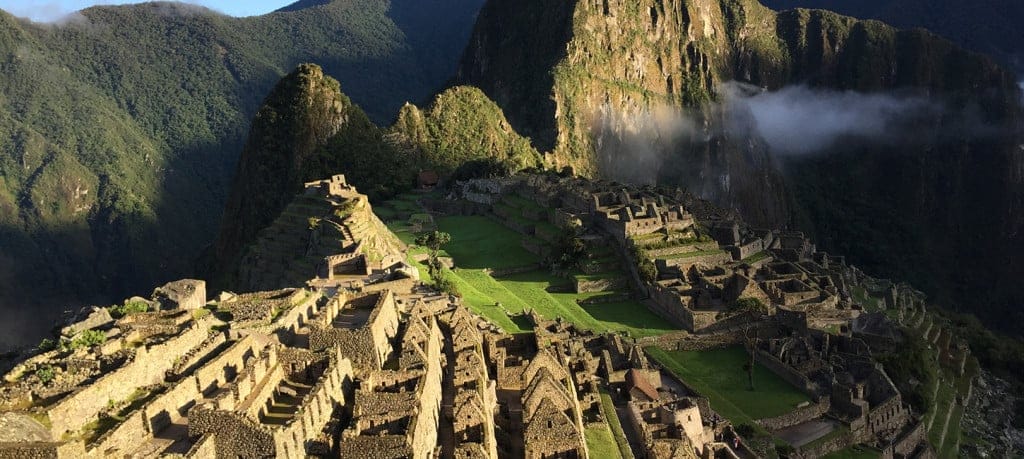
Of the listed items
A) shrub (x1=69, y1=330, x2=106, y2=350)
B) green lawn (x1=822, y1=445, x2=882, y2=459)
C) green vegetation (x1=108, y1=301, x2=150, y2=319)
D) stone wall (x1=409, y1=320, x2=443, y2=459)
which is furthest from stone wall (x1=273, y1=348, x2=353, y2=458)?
green lawn (x1=822, y1=445, x2=882, y2=459)

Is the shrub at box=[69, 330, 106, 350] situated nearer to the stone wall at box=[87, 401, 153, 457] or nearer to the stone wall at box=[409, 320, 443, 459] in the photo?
the stone wall at box=[87, 401, 153, 457]

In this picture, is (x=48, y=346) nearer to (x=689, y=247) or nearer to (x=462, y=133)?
(x=689, y=247)

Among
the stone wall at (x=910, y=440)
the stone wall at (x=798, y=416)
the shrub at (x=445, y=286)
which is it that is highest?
the shrub at (x=445, y=286)

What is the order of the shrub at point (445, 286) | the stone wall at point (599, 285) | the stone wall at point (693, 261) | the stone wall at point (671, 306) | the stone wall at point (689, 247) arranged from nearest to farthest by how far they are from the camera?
the shrub at point (445, 286) < the stone wall at point (671, 306) < the stone wall at point (599, 285) < the stone wall at point (693, 261) < the stone wall at point (689, 247)

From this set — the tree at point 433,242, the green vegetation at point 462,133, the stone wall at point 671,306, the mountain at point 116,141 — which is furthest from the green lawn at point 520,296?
the mountain at point 116,141

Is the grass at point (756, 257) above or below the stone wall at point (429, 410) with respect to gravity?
below

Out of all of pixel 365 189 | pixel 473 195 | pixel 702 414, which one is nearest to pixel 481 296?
pixel 702 414

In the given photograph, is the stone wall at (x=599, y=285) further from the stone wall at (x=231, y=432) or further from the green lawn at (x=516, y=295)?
the stone wall at (x=231, y=432)
